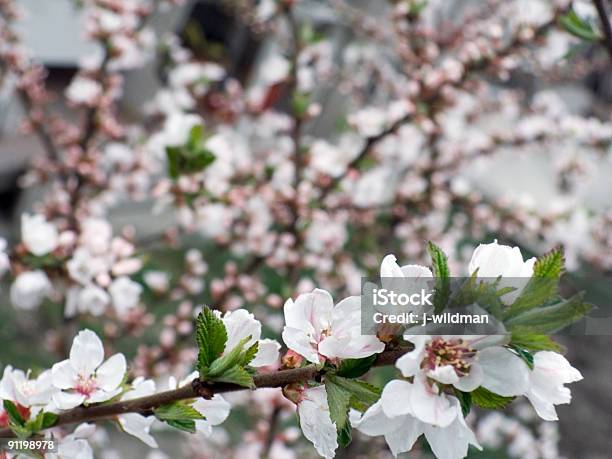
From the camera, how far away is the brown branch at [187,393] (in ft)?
1.78

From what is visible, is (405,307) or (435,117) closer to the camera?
(405,307)

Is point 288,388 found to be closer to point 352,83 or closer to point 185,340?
point 185,340

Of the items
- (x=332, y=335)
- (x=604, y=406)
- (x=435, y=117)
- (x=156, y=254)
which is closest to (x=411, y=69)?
(x=435, y=117)

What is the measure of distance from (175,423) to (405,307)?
0.24 metres

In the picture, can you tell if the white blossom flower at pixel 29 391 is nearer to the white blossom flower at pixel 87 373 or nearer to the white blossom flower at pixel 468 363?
the white blossom flower at pixel 87 373

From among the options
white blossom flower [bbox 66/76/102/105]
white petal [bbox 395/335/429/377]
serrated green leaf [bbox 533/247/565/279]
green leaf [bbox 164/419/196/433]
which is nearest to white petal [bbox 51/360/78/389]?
green leaf [bbox 164/419/196/433]

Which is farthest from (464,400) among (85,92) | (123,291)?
(85,92)

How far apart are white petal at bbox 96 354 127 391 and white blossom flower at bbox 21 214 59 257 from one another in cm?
47

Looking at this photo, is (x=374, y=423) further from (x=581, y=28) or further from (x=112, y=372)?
(x=581, y=28)

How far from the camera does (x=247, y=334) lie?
579 mm

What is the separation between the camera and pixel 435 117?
1.68 metres

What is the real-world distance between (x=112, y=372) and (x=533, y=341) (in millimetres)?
399

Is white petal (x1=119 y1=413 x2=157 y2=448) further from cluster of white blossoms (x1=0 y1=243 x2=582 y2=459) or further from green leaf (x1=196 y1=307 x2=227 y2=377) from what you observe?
green leaf (x1=196 y1=307 x2=227 y2=377)

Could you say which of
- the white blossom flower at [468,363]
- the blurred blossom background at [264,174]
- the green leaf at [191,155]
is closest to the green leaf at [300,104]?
the blurred blossom background at [264,174]
